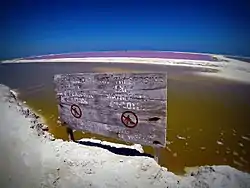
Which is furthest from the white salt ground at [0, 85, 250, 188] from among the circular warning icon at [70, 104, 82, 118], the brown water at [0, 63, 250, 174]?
the circular warning icon at [70, 104, 82, 118]

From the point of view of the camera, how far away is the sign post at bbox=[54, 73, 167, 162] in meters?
1.88

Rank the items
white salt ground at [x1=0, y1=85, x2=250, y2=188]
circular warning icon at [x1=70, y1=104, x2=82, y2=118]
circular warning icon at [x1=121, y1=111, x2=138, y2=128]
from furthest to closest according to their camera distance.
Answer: circular warning icon at [x1=70, y1=104, x2=82, y2=118], circular warning icon at [x1=121, y1=111, x2=138, y2=128], white salt ground at [x1=0, y1=85, x2=250, y2=188]

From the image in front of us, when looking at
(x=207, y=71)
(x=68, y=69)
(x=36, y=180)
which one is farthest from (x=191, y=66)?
(x=36, y=180)

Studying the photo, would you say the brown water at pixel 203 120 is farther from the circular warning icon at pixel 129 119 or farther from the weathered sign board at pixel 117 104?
the circular warning icon at pixel 129 119

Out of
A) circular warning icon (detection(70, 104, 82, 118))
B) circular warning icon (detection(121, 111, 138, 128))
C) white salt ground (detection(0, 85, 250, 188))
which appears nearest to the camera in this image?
white salt ground (detection(0, 85, 250, 188))

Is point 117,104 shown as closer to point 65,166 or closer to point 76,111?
point 76,111

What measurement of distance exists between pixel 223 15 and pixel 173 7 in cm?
27

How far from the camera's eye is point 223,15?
1704mm

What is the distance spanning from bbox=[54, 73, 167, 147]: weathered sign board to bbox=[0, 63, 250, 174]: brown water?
45 mm

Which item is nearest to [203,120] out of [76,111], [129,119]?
[129,119]

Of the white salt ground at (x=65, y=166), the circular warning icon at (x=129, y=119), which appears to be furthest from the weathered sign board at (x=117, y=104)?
the white salt ground at (x=65, y=166)

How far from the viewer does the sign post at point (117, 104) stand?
6.16 ft

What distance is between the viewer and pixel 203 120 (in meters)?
1.79

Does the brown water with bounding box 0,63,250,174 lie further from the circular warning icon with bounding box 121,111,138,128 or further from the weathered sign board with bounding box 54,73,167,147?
the circular warning icon with bounding box 121,111,138,128
